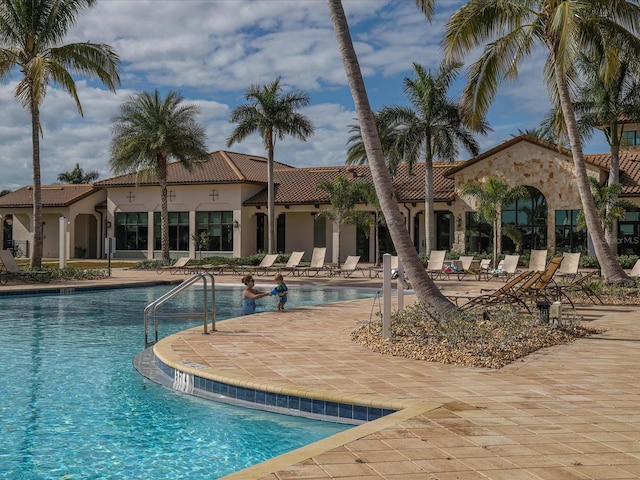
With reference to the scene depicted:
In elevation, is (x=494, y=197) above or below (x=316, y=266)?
above

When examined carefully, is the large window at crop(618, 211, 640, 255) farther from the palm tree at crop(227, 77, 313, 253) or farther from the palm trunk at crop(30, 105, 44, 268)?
the palm trunk at crop(30, 105, 44, 268)

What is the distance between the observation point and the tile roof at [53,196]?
134 ft

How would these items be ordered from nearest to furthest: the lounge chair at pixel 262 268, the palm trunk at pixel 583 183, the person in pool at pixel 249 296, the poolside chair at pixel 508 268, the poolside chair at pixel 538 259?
the person in pool at pixel 249 296, the palm trunk at pixel 583 183, the poolside chair at pixel 538 259, the poolside chair at pixel 508 268, the lounge chair at pixel 262 268

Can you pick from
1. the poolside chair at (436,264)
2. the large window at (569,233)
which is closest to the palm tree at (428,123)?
the large window at (569,233)

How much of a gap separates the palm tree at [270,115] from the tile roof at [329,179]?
14.8 feet

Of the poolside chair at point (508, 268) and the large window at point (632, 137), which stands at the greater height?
the large window at point (632, 137)

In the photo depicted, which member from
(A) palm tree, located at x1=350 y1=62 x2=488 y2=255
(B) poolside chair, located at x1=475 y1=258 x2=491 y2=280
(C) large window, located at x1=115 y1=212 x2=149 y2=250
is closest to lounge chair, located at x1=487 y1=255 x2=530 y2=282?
(B) poolside chair, located at x1=475 y1=258 x2=491 y2=280

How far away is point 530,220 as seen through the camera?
30359 mm

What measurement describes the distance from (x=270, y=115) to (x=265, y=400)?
26.0 meters

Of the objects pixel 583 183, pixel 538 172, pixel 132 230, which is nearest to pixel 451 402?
pixel 583 183

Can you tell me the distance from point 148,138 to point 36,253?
10.6 metres

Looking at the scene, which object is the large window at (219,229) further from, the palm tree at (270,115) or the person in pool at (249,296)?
the person in pool at (249,296)

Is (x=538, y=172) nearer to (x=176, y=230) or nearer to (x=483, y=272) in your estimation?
(x=483, y=272)

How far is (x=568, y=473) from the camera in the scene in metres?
4.12
